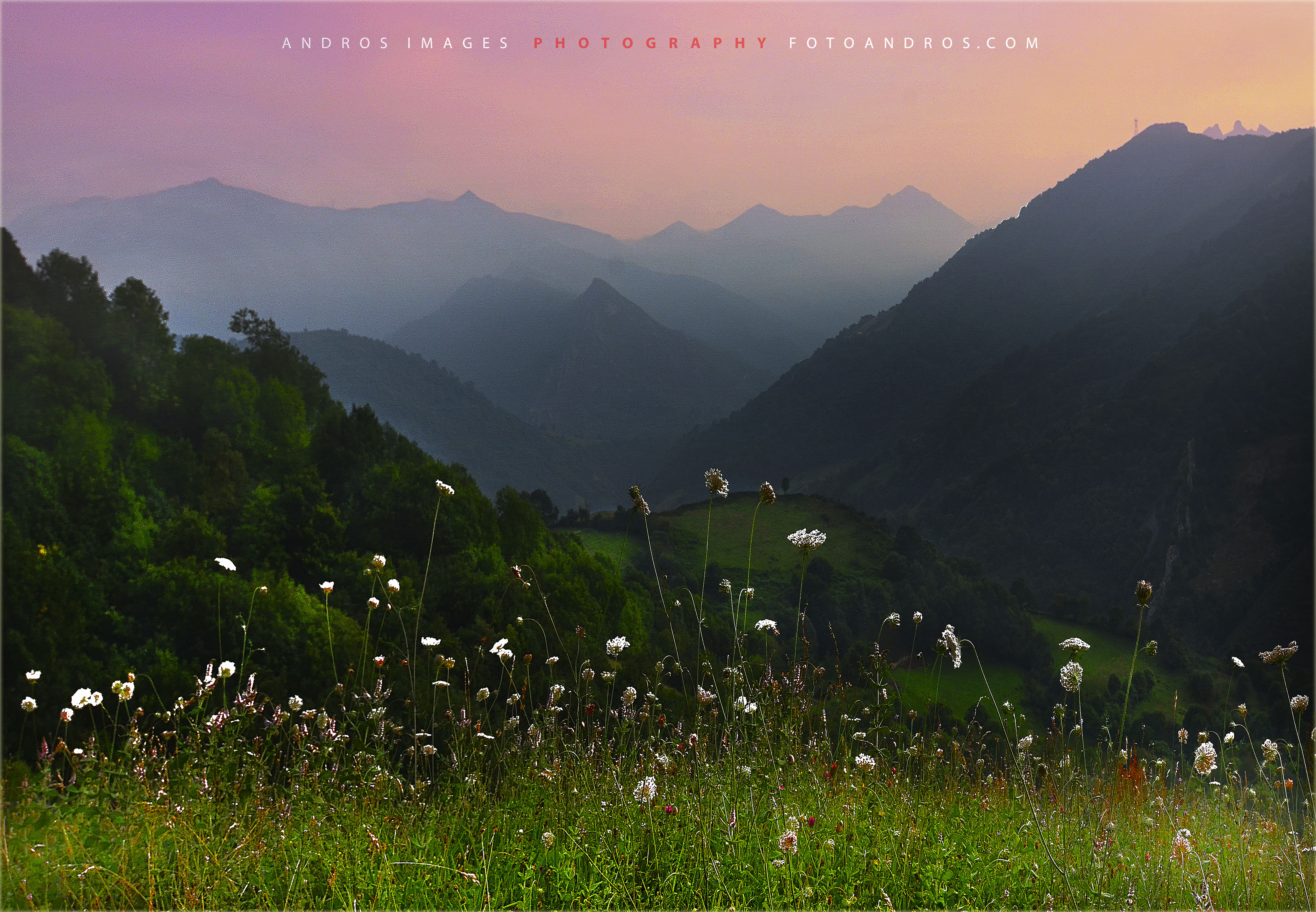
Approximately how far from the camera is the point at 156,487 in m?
26.5

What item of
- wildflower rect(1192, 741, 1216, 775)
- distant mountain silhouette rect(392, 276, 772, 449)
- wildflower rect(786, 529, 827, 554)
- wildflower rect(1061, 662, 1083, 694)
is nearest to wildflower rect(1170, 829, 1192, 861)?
wildflower rect(1192, 741, 1216, 775)

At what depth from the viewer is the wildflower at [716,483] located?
3.64 m

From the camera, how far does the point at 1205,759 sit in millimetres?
4047

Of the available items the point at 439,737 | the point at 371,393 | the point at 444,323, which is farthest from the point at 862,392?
the point at 439,737

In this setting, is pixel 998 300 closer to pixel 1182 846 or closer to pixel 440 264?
pixel 440 264

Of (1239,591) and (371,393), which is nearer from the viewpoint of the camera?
(371,393)

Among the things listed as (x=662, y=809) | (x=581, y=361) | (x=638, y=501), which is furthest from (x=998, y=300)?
(x=662, y=809)

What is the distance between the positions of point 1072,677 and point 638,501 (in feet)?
7.11

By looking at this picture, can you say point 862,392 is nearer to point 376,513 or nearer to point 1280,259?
point 1280,259

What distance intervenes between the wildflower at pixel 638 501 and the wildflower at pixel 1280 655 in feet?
10.1

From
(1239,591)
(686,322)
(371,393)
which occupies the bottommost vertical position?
(1239,591)

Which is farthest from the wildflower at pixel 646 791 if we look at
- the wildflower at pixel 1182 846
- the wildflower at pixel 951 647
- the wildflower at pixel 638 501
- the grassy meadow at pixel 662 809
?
the wildflower at pixel 1182 846

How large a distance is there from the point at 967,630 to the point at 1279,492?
54.1m

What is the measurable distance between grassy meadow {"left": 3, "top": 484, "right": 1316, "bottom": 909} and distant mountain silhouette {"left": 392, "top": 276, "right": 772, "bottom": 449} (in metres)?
94.5
